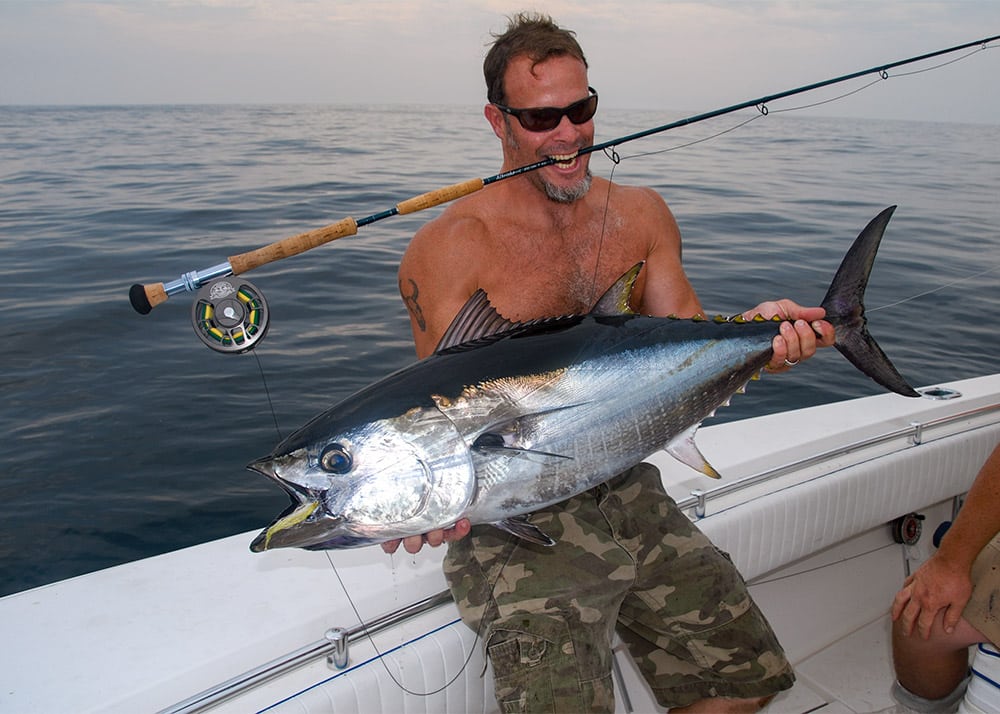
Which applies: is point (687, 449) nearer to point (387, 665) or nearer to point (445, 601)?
point (445, 601)

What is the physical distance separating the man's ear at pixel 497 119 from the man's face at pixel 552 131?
0.02 meters

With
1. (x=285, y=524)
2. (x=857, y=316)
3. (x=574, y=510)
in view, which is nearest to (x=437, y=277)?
(x=574, y=510)

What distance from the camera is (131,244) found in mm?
8930

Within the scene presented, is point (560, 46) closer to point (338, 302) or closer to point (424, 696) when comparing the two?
Answer: point (424, 696)

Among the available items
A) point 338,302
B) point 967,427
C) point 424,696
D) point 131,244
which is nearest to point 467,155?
point 131,244

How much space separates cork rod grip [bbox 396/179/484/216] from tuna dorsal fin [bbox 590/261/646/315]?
1.90 feet

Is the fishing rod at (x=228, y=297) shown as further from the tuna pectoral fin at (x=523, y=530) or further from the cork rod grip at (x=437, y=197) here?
the tuna pectoral fin at (x=523, y=530)

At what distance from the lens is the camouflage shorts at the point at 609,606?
192 centimetres

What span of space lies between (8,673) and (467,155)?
48.9 ft

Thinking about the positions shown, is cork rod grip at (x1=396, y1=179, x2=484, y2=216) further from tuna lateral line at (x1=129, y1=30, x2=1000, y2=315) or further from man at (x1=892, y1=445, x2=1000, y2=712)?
man at (x1=892, y1=445, x2=1000, y2=712)

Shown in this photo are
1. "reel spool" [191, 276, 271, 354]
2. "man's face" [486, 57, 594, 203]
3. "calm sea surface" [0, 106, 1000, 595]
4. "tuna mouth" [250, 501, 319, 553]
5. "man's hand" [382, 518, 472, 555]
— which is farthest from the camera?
"calm sea surface" [0, 106, 1000, 595]

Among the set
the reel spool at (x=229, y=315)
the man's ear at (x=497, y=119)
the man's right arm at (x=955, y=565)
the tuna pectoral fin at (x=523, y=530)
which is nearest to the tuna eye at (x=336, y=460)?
Result: the tuna pectoral fin at (x=523, y=530)

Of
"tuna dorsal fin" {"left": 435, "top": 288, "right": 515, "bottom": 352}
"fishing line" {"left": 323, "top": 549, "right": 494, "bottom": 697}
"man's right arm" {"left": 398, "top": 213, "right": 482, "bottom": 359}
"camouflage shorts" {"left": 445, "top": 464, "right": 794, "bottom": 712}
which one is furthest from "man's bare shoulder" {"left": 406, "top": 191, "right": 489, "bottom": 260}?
"fishing line" {"left": 323, "top": 549, "right": 494, "bottom": 697}

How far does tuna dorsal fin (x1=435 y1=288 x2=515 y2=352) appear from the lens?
1966mm
